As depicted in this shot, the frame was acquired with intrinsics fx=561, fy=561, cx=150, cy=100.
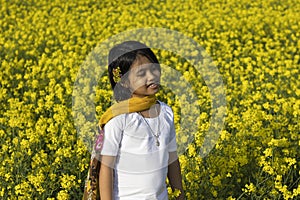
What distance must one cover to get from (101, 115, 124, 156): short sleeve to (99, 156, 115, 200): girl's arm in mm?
31

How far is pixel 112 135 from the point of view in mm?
2439

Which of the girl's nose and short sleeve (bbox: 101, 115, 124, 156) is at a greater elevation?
the girl's nose

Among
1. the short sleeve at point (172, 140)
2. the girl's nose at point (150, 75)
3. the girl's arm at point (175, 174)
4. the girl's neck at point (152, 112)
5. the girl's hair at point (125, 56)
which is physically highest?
the girl's hair at point (125, 56)

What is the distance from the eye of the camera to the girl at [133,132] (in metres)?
2.46

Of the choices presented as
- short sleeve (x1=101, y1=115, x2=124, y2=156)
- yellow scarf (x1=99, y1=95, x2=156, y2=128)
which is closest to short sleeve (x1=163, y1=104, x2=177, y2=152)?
yellow scarf (x1=99, y1=95, x2=156, y2=128)

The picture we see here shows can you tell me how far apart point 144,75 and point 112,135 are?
30cm

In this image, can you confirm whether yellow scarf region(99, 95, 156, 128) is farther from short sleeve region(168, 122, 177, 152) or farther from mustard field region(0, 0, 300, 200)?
mustard field region(0, 0, 300, 200)

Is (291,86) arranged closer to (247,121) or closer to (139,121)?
(247,121)

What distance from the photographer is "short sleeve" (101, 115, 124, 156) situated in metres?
2.44

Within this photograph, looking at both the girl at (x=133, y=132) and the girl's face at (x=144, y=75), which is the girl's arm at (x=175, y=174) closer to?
the girl at (x=133, y=132)

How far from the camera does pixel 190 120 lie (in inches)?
175

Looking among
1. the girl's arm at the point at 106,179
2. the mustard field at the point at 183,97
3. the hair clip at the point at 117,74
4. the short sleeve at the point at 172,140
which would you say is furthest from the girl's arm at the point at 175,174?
the hair clip at the point at 117,74

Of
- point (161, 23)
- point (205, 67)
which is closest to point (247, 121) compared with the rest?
point (205, 67)

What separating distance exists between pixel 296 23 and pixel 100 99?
238 inches
